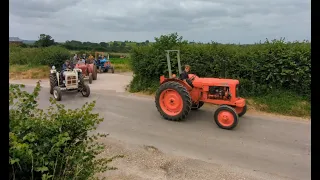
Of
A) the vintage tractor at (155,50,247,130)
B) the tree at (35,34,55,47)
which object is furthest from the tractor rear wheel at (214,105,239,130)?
the tree at (35,34,55,47)

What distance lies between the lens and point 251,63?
28.5ft

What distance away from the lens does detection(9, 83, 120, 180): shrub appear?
2.32m

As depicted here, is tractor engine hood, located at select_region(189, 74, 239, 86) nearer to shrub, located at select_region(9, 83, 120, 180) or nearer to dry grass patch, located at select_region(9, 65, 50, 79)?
shrub, located at select_region(9, 83, 120, 180)

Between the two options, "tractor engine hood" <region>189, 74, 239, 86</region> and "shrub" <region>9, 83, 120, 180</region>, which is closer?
"shrub" <region>9, 83, 120, 180</region>

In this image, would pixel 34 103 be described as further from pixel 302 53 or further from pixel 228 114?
pixel 302 53

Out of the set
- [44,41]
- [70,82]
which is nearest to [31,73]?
[70,82]

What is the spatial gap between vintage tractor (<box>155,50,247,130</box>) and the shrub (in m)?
3.97

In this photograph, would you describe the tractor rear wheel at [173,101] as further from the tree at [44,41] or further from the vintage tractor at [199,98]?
the tree at [44,41]

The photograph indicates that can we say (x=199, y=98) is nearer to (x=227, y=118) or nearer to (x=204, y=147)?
(x=227, y=118)

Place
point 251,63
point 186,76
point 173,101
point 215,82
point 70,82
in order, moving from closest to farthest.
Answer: point 215,82 < point 173,101 < point 186,76 < point 251,63 < point 70,82

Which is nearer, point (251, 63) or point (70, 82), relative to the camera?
point (251, 63)

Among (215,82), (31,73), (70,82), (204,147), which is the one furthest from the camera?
(31,73)

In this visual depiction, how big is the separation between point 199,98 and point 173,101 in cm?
75
